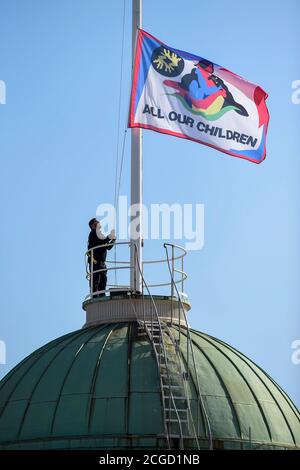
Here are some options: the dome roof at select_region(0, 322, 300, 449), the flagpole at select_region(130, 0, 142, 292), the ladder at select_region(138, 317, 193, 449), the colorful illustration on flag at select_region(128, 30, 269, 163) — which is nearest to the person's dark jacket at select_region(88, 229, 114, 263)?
the flagpole at select_region(130, 0, 142, 292)

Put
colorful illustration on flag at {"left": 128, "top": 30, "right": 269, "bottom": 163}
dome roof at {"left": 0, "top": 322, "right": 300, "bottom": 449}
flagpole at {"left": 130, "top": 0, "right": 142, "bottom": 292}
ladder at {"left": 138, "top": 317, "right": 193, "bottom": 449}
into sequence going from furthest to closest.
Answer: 1. colorful illustration on flag at {"left": 128, "top": 30, "right": 269, "bottom": 163}
2. flagpole at {"left": 130, "top": 0, "right": 142, "bottom": 292}
3. dome roof at {"left": 0, "top": 322, "right": 300, "bottom": 449}
4. ladder at {"left": 138, "top": 317, "right": 193, "bottom": 449}

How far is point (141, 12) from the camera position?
151ft

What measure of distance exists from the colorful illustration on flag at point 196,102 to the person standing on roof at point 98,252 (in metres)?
3.31

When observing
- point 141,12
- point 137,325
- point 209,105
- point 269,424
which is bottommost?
point 269,424

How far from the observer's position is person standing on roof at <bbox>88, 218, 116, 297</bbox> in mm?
43469

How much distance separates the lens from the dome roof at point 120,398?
3800 cm

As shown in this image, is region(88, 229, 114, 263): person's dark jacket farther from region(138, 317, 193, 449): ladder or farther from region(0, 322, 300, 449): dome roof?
region(138, 317, 193, 449): ladder

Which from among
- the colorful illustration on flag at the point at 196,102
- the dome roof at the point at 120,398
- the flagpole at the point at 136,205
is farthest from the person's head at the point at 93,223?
the dome roof at the point at 120,398

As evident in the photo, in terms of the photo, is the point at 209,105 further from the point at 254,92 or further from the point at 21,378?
the point at 21,378

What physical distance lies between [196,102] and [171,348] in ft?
29.2

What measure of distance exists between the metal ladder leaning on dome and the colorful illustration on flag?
13.6 ft

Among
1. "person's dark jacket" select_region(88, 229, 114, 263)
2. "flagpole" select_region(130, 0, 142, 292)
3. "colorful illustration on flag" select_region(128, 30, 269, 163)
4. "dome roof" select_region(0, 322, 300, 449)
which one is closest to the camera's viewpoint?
"dome roof" select_region(0, 322, 300, 449)
